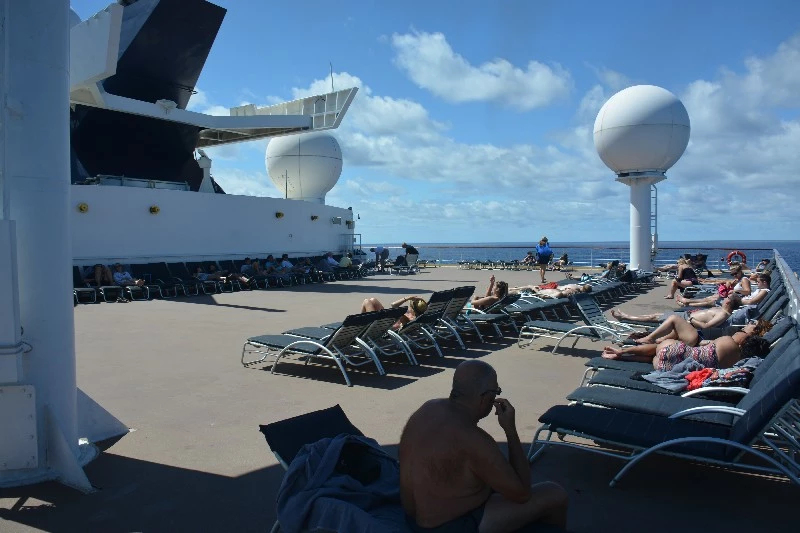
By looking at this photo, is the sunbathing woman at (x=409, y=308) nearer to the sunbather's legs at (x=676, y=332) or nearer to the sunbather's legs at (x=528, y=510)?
the sunbather's legs at (x=676, y=332)

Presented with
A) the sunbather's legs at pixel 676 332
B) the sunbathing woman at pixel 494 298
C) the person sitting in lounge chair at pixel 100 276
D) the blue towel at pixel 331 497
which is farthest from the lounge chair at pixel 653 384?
the person sitting in lounge chair at pixel 100 276

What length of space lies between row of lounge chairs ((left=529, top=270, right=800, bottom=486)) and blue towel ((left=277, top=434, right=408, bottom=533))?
1322 mm

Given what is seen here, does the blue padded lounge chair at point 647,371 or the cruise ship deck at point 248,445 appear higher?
the blue padded lounge chair at point 647,371

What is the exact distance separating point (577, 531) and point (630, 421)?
2.81ft

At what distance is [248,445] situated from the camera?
4289mm

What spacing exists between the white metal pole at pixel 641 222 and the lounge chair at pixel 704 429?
16844mm

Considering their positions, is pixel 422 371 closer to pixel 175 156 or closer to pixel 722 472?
pixel 722 472

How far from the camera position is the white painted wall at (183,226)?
51.8 feet

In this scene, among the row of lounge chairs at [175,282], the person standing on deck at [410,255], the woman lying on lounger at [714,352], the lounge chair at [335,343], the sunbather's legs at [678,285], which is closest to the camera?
the woman lying on lounger at [714,352]

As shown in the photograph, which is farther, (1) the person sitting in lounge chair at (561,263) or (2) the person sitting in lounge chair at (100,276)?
(1) the person sitting in lounge chair at (561,263)

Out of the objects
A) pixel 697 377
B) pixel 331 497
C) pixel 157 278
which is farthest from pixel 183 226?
pixel 331 497

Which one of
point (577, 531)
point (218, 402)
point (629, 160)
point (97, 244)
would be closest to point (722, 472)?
point (577, 531)

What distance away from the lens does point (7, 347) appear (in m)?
3.45

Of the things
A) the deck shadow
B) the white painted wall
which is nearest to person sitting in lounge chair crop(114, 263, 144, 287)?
the white painted wall
